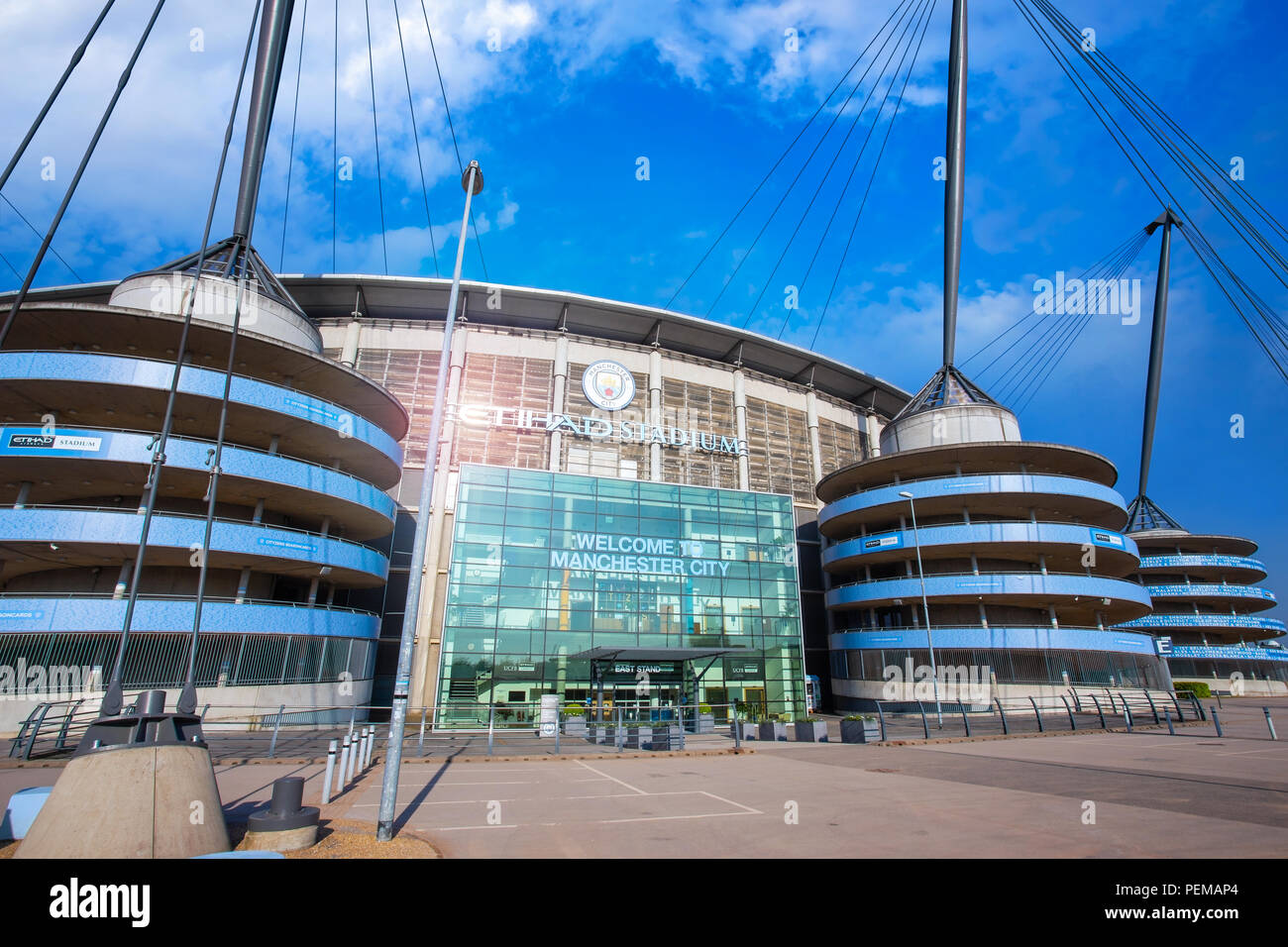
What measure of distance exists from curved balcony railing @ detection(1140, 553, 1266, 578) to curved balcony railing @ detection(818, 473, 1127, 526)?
31029 mm

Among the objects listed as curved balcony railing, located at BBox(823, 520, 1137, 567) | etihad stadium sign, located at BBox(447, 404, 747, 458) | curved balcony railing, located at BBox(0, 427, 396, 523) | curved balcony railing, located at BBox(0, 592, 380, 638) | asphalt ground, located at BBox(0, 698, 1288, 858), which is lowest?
asphalt ground, located at BBox(0, 698, 1288, 858)

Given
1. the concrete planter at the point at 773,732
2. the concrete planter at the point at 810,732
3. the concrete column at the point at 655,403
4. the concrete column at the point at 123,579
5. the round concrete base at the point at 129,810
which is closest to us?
the round concrete base at the point at 129,810

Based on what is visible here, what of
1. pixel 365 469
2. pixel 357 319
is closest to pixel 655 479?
pixel 365 469

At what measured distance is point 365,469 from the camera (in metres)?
35.2

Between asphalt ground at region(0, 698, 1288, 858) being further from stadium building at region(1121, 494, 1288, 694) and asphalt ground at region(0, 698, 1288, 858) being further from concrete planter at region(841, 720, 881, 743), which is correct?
stadium building at region(1121, 494, 1288, 694)

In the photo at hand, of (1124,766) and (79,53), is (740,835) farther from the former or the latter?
(79,53)

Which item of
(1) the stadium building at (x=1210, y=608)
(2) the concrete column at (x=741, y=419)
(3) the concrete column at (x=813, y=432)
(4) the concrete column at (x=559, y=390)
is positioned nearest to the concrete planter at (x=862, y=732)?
(2) the concrete column at (x=741, y=419)

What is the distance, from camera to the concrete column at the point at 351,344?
4216 centimetres

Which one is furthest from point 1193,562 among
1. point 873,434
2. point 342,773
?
point 342,773

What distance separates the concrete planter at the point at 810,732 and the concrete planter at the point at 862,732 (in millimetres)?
1219

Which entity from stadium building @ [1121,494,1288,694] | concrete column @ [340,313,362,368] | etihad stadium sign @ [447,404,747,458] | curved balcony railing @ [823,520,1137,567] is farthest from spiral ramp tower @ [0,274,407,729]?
stadium building @ [1121,494,1288,694]

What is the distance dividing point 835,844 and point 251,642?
86.5 ft

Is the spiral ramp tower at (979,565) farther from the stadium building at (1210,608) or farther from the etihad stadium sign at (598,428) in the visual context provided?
the stadium building at (1210,608)

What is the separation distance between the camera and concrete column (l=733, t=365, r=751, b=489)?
46.3 meters
